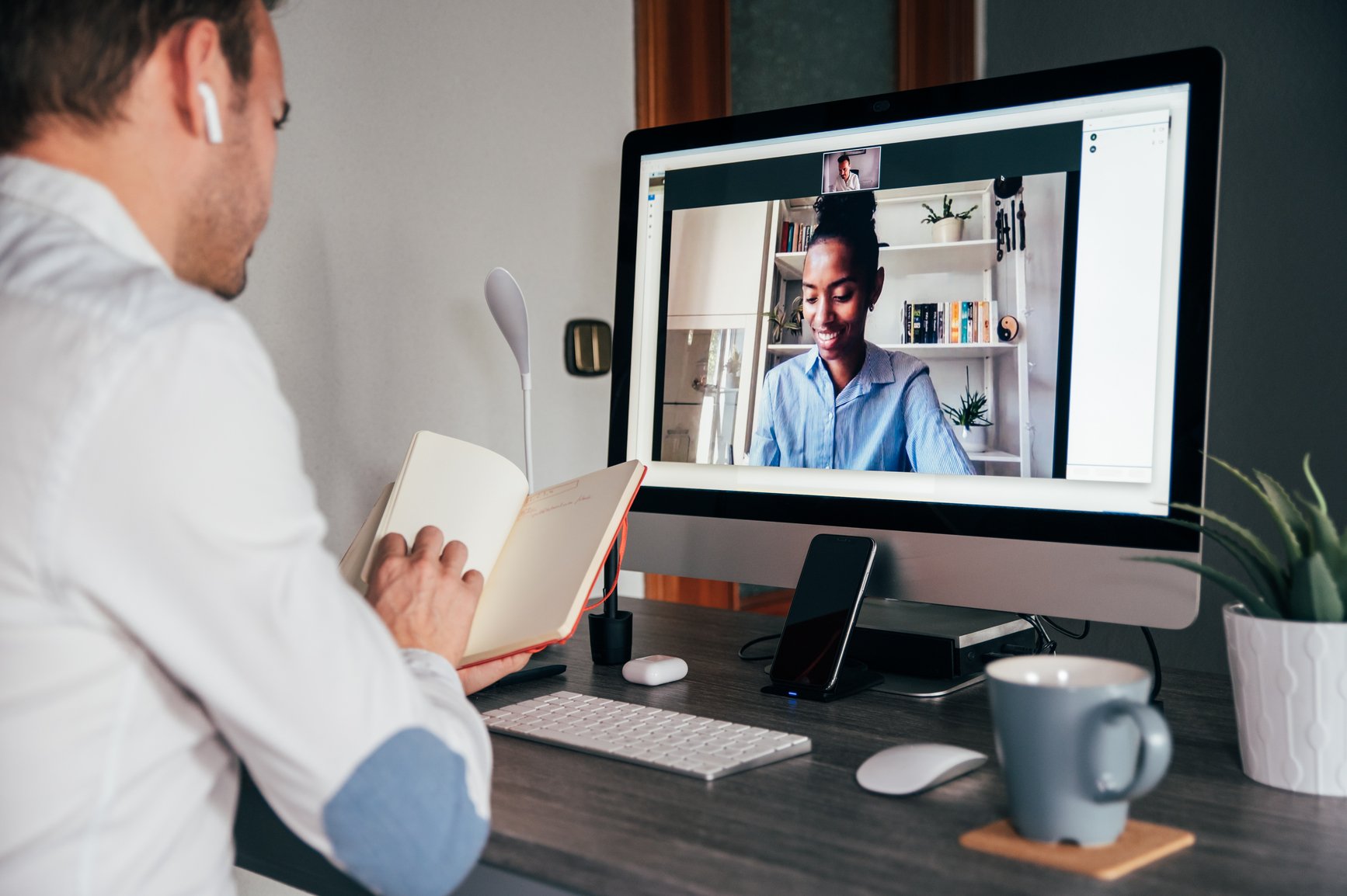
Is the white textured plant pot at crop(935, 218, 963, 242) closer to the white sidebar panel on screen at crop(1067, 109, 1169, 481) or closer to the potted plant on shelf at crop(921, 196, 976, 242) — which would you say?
the potted plant on shelf at crop(921, 196, 976, 242)

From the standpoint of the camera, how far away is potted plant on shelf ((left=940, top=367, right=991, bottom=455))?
3.05ft

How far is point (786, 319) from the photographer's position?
3.43ft

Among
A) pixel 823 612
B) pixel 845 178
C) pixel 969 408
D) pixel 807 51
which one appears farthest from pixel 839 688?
pixel 807 51

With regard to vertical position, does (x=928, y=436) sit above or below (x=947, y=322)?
below

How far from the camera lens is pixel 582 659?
3.76 ft

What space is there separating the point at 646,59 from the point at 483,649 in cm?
128

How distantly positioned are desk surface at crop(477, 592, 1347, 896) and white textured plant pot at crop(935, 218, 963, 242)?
42 centimetres

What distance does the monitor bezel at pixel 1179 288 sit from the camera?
838mm

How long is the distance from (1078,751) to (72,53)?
2.31 ft

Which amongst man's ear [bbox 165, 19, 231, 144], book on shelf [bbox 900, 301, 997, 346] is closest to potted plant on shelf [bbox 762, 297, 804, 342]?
book on shelf [bbox 900, 301, 997, 346]

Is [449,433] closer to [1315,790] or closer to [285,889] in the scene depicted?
[285,889]

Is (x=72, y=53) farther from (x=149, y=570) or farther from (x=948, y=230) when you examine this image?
(x=948, y=230)

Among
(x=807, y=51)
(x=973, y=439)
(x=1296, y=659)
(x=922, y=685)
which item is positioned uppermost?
(x=807, y=51)

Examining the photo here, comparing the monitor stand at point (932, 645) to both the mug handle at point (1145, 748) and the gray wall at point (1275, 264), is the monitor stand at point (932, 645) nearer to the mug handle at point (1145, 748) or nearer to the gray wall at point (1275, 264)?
the mug handle at point (1145, 748)
